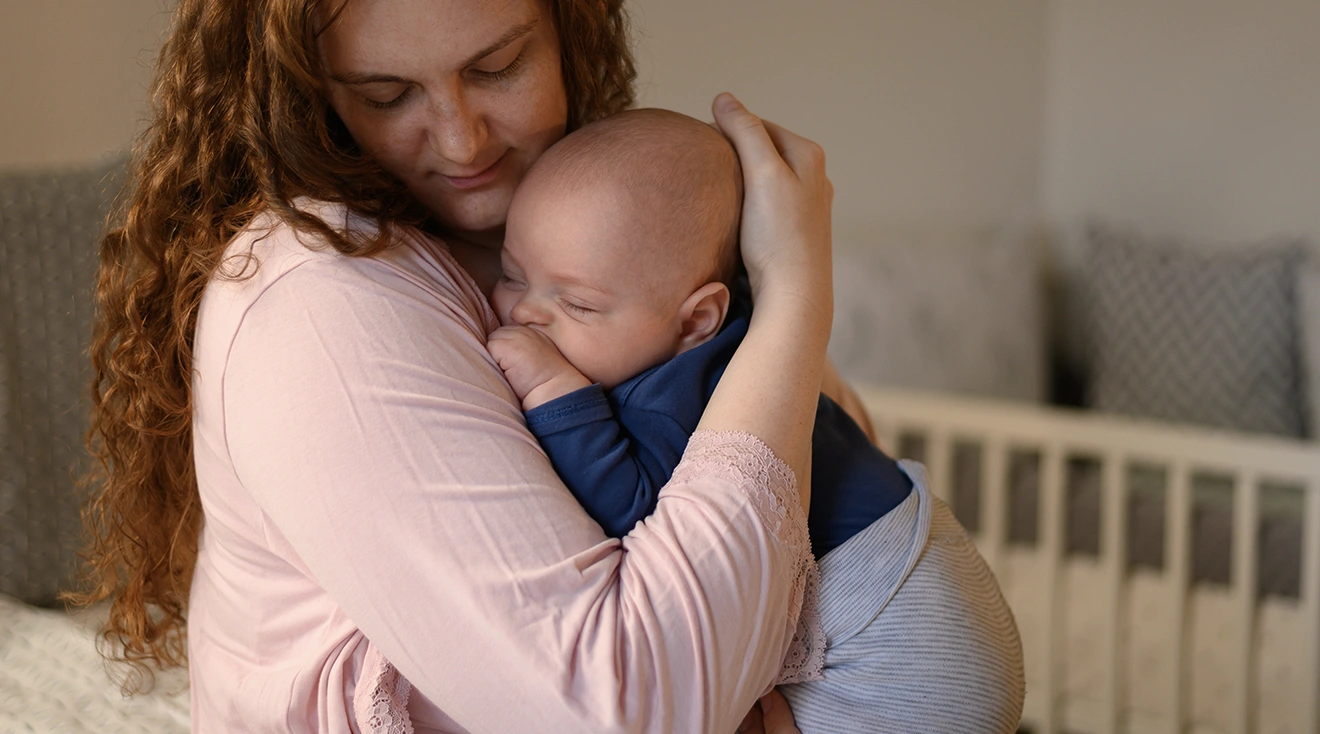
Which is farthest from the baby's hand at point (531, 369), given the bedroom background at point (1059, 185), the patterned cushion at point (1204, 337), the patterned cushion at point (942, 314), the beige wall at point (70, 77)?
the patterned cushion at point (1204, 337)

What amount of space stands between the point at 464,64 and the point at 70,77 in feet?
3.41

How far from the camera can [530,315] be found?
1017 millimetres

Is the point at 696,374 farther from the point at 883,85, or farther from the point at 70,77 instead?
the point at 883,85

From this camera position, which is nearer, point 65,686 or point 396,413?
point 396,413

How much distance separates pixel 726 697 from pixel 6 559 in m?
1.13

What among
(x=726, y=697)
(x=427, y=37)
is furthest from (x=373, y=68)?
(x=726, y=697)

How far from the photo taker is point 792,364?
93 centimetres

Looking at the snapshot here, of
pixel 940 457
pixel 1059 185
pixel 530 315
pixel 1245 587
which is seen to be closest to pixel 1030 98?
pixel 1059 185

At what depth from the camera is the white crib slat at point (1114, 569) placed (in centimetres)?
233

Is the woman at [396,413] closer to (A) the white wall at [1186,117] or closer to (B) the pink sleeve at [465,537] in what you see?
(B) the pink sleeve at [465,537]

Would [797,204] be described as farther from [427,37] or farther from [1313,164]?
[1313,164]

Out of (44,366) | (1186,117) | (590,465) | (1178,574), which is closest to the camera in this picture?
(590,465)

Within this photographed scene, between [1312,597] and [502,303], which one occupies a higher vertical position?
[502,303]

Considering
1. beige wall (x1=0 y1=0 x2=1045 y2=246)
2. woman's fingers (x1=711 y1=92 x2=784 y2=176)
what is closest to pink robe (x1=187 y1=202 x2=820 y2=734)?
woman's fingers (x1=711 y1=92 x2=784 y2=176)
